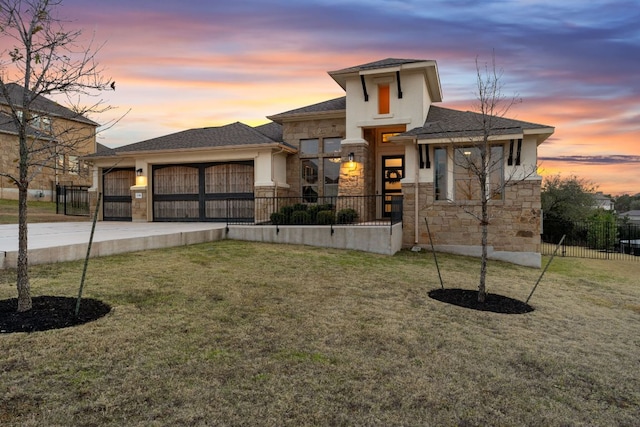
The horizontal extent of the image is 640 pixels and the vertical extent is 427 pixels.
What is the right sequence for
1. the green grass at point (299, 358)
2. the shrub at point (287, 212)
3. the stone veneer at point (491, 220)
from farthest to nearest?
the shrub at point (287, 212), the stone veneer at point (491, 220), the green grass at point (299, 358)

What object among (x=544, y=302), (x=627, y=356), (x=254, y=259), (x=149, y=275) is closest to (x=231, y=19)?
(x=254, y=259)

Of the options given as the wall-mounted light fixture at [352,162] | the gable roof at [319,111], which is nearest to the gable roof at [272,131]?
the gable roof at [319,111]

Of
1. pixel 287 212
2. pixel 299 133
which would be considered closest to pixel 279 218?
pixel 287 212

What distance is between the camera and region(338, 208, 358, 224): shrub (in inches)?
481

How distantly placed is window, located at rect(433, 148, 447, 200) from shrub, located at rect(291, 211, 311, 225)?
4.72 m

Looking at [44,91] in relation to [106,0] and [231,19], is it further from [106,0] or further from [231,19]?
[231,19]

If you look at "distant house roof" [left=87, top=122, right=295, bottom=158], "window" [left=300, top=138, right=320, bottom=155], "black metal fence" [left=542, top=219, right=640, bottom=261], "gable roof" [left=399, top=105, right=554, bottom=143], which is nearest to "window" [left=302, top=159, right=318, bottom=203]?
"window" [left=300, top=138, right=320, bottom=155]

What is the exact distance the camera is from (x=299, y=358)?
3.44 metres

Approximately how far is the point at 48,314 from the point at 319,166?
12030mm

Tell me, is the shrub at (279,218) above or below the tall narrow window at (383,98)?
below

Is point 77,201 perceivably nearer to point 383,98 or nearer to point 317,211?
point 317,211

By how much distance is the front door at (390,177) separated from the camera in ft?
49.8

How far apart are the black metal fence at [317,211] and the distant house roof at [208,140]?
242 cm

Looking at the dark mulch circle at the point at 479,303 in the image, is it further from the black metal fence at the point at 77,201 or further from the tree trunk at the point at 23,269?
the black metal fence at the point at 77,201
